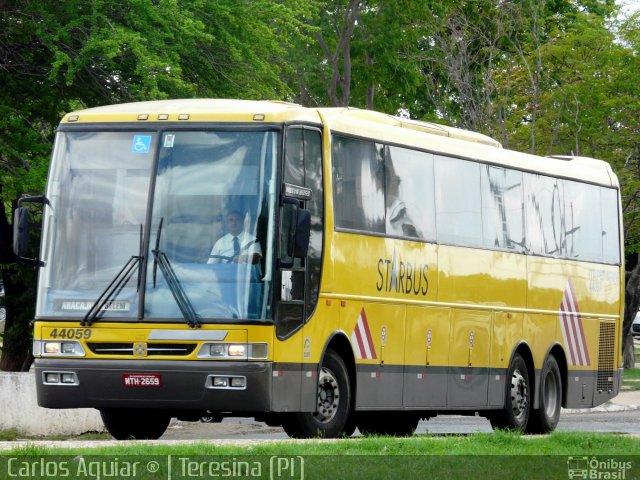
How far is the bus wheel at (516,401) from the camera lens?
20.2 meters

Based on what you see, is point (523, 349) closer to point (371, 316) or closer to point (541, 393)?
point (541, 393)

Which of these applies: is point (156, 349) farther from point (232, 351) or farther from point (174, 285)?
point (232, 351)

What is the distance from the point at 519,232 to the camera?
20484mm

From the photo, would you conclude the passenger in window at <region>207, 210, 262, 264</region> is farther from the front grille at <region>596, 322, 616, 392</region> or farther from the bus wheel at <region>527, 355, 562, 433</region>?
the front grille at <region>596, 322, 616, 392</region>

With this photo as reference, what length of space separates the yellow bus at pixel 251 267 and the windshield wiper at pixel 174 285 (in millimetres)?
19

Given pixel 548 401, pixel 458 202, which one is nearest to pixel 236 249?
pixel 458 202

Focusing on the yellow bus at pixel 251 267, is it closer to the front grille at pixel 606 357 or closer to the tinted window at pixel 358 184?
the tinted window at pixel 358 184

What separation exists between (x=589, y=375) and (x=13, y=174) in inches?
355

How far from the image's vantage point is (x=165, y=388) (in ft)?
48.3

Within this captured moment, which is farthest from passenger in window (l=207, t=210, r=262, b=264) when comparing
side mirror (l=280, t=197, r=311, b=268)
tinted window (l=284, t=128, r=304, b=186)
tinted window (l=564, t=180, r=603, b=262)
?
tinted window (l=564, t=180, r=603, b=262)

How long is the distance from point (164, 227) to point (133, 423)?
2916 mm

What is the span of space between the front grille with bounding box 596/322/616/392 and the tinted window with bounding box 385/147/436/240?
5.59 meters

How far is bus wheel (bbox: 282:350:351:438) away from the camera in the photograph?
15.5 metres

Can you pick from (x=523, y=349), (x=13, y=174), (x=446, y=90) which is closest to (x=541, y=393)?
(x=523, y=349)
